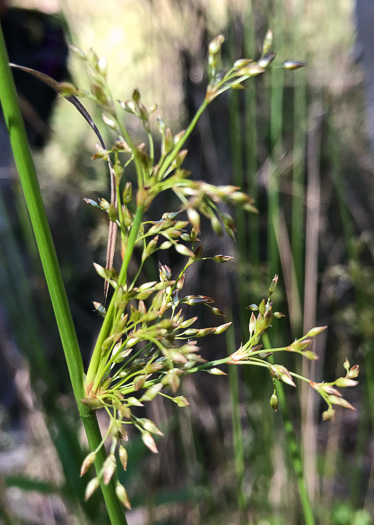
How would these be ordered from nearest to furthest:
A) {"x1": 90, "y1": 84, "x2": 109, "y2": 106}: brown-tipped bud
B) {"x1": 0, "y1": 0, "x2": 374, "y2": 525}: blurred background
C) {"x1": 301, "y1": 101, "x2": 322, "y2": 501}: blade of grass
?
{"x1": 90, "y1": 84, "x2": 109, "y2": 106}: brown-tipped bud → {"x1": 301, "y1": 101, "x2": 322, "y2": 501}: blade of grass → {"x1": 0, "y1": 0, "x2": 374, "y2": 525}: blurred background

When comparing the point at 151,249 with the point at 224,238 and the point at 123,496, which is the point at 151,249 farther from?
the point at 224,238

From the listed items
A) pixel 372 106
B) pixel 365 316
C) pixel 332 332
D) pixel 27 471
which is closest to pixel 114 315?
pixel 365 316

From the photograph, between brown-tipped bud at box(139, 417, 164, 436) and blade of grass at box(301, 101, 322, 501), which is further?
blade of grass at box(301, 101, 322, 501)

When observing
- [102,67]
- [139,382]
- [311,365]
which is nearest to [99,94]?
[102,67]

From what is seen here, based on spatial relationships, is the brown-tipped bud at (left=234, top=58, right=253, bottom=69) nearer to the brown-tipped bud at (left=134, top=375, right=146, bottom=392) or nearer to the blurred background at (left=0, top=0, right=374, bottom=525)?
the brown-tipped bud at (left=134, top=375, right=146, bottom=392)

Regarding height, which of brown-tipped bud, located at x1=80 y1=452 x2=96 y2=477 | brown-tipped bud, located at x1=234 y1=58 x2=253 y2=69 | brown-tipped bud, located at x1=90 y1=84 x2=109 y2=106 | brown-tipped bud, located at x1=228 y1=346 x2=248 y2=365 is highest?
brown-tipped bud, located at x1=234 y1=58 x2=253 y2=69

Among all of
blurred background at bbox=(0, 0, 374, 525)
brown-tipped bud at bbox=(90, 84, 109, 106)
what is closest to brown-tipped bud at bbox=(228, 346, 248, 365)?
brown-tipped bud at bbox=(90, 84, 109, 106)

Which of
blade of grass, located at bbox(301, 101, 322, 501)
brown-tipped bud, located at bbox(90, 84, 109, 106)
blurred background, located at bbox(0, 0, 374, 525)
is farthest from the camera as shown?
blurred background, located at bbox(0, 0, 374, 525)
